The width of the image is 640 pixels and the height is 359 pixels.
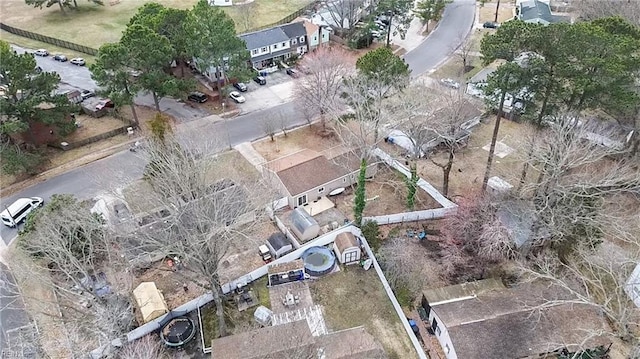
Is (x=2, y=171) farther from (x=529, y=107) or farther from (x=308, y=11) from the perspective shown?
(x=308, y=11)

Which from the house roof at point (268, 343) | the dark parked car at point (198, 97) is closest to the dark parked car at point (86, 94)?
the dark parked car at point (198, 97)

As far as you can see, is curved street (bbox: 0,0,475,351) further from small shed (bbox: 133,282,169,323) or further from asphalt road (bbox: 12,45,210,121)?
small shed (bbox: 133,282,169,323)

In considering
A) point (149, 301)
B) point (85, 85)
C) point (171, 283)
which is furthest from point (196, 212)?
point (85, 85)

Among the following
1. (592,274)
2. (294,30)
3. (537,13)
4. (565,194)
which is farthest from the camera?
(537,13)

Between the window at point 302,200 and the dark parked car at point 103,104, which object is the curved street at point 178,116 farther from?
the window at point 302,200

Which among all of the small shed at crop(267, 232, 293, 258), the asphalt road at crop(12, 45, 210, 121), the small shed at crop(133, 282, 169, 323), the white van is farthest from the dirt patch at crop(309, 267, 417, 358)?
the asphalt road at crop(12, 45, 210, 121)

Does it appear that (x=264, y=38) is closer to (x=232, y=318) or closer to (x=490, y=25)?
(x=490, y=25)

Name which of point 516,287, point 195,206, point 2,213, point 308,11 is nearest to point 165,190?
point 195,206
